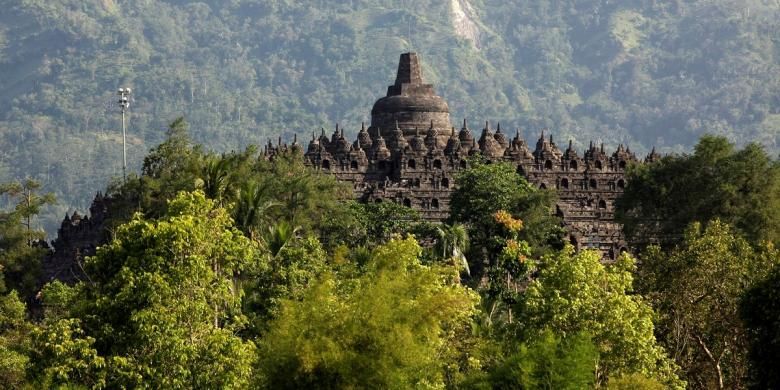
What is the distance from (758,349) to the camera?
50469mm

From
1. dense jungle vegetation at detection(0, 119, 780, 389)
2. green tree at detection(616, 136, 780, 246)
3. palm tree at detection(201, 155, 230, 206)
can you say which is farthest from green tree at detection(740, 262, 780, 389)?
green tree at detection(616, 136, 780, 246)

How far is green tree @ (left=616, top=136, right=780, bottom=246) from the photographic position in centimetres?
7675

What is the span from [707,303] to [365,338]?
1577 centimetres

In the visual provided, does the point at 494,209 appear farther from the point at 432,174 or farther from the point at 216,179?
the point at 216,179

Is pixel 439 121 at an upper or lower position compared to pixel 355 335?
upper

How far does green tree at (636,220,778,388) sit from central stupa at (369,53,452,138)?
64027 millimetres

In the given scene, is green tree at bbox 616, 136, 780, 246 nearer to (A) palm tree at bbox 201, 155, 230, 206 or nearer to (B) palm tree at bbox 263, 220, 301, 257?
(B) palm tree at bbox 263, 220, 301, 257

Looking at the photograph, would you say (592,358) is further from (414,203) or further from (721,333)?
(414,203)

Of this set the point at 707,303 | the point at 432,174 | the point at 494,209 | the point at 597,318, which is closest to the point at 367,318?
the point at 597,318

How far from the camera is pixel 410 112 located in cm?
12388

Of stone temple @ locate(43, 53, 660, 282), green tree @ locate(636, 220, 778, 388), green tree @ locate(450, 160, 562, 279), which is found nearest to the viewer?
green tree @ locate(636, 220, 778, 388)

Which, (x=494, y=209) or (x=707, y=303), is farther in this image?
(x=494, y=209)

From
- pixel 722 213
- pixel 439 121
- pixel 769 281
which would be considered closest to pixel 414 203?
pixel 439 121

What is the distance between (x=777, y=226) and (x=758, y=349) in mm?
26219
